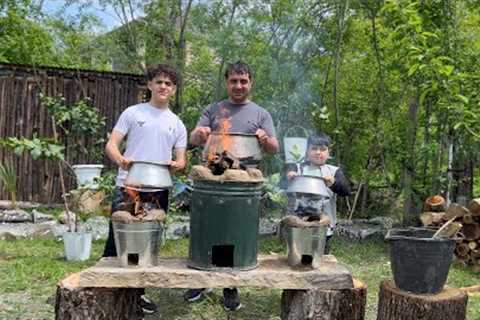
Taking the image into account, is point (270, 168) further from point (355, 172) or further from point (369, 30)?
point (369, 30)

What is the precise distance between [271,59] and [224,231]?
4.81 m

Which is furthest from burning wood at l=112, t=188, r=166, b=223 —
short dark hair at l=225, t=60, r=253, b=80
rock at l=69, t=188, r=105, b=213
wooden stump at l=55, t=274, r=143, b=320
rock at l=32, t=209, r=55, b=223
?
rock at l=32, t=209, r=55, b=223

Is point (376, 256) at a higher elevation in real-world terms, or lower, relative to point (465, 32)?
lower

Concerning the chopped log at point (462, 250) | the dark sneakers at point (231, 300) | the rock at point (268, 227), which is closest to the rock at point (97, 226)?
the rock at point (268, 227)

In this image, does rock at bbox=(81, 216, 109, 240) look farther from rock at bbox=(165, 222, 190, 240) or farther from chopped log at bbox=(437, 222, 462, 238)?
chopped log at bbox=(437, 222, 462, 238)

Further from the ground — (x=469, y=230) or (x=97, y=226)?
(x=469, y=230)

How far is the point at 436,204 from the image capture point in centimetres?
617

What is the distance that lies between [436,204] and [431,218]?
0.98 ft

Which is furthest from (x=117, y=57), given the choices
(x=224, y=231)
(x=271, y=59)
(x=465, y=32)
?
(x=224, y=231)

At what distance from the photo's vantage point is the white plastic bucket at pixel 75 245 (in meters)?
5.05

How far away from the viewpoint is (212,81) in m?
8.28

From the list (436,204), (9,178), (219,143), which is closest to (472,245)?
(436,204)

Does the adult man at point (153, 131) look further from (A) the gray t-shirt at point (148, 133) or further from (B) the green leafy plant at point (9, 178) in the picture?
(B) the green leafy plant at point (9, 178)

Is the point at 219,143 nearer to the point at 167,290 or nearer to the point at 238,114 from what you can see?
the point at 238,114
